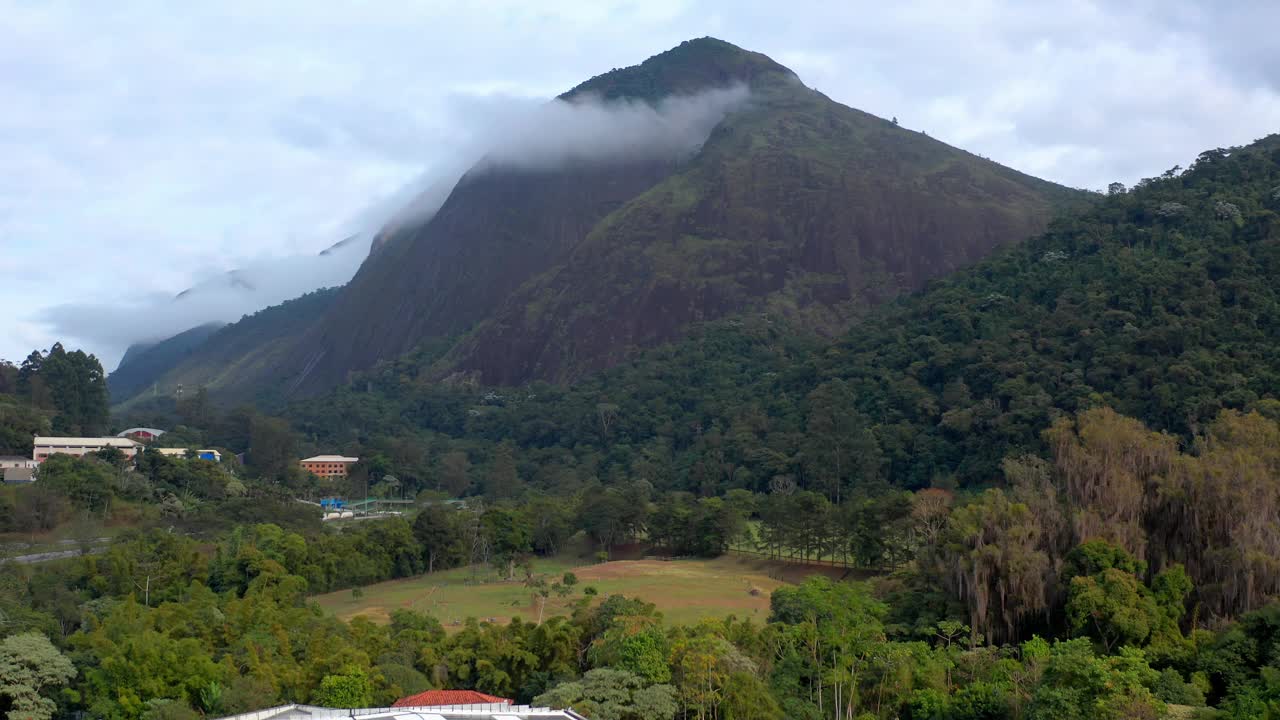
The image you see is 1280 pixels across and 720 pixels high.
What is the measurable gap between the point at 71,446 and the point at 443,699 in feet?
190

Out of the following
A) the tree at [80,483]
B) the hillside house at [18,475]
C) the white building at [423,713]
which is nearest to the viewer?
the white building at [423,713]

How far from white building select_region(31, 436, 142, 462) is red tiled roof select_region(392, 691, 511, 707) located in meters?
52.2

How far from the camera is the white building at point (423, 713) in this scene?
25.8 metres

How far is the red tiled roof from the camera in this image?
28719mm

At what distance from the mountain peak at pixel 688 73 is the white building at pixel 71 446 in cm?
10631

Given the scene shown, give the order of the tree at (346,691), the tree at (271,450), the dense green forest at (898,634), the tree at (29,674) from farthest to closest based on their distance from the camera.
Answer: the tree at (271,450) → the tree at (29,674) → the tree at (346,691) → the dense green forest at (898,634)

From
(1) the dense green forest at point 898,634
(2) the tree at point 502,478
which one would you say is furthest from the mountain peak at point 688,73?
(1) the dense green forest at point 898,634

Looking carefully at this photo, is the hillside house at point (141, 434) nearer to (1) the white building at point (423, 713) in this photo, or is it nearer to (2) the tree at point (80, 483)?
(2) the tree at point (80, 483)

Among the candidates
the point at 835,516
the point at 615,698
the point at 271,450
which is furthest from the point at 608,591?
the point at 271,450

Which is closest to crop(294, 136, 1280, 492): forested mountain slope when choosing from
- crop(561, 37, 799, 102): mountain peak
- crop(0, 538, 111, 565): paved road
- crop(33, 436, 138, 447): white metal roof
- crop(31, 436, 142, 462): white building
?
crop(33, 436, 138, 447): white metal roof

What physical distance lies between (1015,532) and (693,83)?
14470 cm

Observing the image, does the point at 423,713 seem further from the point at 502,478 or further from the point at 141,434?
the point at 141,434

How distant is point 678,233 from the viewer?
136125mm

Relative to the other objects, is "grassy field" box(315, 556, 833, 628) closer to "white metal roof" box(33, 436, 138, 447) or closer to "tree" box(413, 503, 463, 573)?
"tree" box(413, 503, 463, 573)
